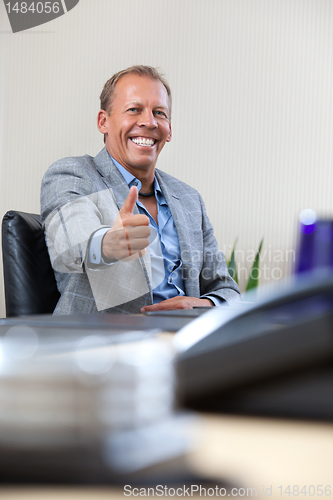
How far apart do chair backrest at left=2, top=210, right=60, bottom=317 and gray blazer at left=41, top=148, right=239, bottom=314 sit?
33mm

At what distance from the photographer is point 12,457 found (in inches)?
4.0

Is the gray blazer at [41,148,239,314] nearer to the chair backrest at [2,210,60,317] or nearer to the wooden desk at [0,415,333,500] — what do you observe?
the chair backrest at [2,210,60,317]

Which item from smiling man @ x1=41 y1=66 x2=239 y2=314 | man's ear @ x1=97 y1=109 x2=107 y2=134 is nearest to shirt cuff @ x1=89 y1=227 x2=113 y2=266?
smiling man @ x1=41 y1=66 x2=239 y2=314

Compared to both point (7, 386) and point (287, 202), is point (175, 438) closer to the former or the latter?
point (7, 386)

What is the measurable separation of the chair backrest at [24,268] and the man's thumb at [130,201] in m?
0.32

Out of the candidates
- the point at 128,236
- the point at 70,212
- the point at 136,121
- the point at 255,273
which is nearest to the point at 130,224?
the point at 128,236

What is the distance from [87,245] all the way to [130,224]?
0.11 m

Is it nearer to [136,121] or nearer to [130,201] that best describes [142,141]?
[136,121]

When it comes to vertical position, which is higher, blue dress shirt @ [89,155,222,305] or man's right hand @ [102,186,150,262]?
man's right hand @ [102,186,150,262]

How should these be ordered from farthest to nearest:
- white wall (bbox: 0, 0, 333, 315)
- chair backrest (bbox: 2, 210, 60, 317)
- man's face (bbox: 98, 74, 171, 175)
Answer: white wall (bbox: 0, 0, 333, 315)
man's face (bbox: 98, 74, 171, 175)
chair backrest (bbox: 2, 210, 60, 317)

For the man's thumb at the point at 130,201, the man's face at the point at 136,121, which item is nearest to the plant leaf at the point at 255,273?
the man's face at the point at 136,121

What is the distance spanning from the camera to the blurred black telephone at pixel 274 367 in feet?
0.31

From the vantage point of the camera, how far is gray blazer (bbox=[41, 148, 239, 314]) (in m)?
0.82

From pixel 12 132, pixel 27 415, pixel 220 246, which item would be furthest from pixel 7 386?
pixel 12 132
